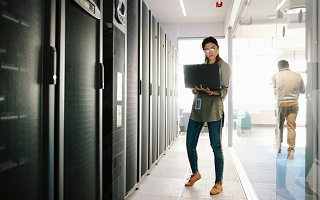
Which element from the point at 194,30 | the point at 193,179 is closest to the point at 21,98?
the point at 193,179

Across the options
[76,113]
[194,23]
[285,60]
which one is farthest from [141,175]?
[194,23]

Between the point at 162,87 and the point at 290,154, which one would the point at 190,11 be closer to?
the point at 162,87

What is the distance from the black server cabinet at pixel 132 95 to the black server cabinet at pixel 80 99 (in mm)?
629

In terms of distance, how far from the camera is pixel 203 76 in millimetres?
2547

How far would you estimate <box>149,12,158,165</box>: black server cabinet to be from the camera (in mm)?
3211

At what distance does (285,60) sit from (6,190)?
56.9 inches

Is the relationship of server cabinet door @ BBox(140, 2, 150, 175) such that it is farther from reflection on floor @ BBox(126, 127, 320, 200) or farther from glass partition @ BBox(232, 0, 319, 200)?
glass partition @ BBox(232, 0, 319, 200)

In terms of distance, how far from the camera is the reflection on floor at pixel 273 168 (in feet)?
4.41

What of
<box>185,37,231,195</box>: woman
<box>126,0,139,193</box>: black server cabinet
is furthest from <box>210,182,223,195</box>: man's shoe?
<box>126,0,139,193</box>: black server cabinet

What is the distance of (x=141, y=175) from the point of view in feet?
9.36

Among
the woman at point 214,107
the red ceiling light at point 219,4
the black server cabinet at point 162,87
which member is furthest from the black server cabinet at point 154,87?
the red ceiling light at point 219,4

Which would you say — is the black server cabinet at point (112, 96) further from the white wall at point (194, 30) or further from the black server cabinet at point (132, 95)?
the white wall at point (194, 30)

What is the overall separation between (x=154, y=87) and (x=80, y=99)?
196cm

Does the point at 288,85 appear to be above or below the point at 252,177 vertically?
above
